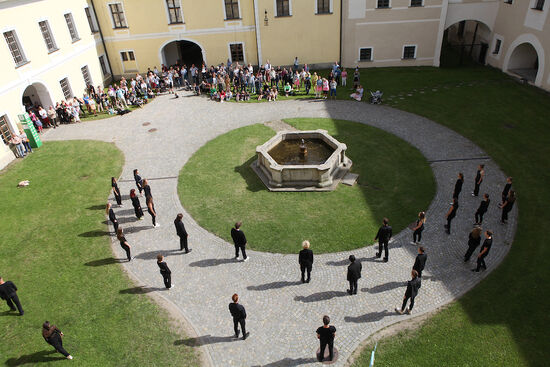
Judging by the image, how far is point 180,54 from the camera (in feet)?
111

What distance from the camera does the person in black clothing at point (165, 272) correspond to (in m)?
11.1

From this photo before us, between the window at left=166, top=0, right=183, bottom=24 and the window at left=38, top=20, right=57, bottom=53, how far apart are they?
29.5ft

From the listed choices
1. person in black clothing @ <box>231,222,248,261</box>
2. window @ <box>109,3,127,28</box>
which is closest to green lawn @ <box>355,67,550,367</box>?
person in black clothing @ <box>231,222,248,261</box>

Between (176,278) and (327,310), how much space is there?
500 centimetres

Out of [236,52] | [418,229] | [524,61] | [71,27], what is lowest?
[418,229]

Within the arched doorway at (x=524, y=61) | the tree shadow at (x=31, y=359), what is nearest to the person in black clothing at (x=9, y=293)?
the tree shadow at (x=31, y=359)

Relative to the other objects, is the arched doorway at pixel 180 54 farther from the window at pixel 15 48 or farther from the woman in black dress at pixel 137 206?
the woman in black dress at pixel 137 206

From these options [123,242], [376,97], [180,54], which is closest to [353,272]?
[123,242]

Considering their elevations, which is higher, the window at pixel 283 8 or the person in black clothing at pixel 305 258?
the window at pixel 283 8

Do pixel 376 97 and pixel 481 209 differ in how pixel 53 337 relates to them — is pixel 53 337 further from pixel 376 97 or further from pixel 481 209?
pixel 376 97

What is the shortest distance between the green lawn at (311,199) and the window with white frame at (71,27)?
Result: 1539cm

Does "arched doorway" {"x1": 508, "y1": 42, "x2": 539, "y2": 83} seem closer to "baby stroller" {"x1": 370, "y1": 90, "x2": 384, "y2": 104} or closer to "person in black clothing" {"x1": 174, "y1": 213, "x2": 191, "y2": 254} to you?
"baby stroller" {"x1": 370, "y1": 90, "x2": 384, "y2": 104}

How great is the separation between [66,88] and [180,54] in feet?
35.8

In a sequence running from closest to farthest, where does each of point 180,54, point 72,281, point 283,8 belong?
point 72,281
point 283,8
point 180,54
